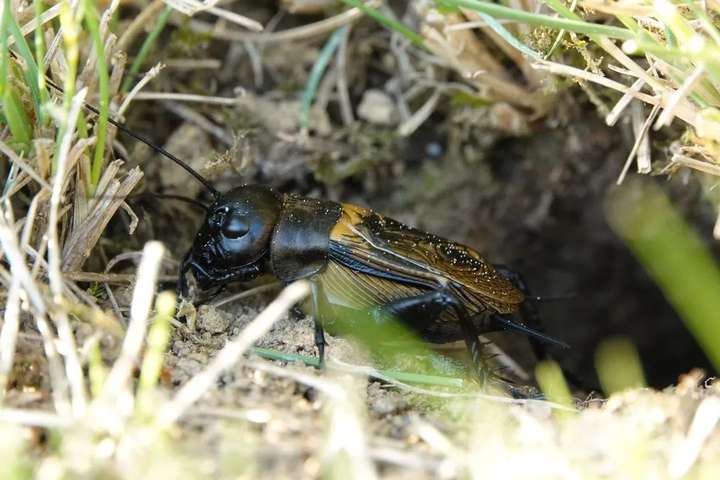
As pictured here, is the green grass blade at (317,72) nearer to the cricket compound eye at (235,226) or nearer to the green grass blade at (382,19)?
the green grass blade at (382,19)

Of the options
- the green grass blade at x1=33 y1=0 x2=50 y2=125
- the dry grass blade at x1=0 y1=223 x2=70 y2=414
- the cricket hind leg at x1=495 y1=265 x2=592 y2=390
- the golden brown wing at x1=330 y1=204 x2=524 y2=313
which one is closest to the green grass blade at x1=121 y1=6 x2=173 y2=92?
the green grass blade at x1=33 y1=0 x2=50 y2=125

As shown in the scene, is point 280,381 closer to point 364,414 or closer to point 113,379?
point 364,414

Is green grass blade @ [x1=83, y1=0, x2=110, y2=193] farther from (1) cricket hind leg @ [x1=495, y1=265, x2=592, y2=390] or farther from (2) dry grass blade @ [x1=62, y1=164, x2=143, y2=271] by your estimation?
(1) cricket hind leg @ [x1=495, y1=265, x2=592, y2=390]

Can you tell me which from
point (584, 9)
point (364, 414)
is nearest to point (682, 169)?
point (584, 9)

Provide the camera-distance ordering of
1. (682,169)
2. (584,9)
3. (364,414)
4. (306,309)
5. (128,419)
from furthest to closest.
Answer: (682,169) < (306,309) < (584,9) < (364,414) < (128,419)

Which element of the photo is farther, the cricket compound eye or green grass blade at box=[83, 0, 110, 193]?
the cricket compound eye

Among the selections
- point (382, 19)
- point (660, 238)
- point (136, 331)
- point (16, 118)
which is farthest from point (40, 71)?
point (660, 238)

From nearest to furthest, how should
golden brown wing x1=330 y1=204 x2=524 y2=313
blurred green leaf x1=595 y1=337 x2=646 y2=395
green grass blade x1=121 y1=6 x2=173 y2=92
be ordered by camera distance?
golden brown wing x1=330 y1=204 x2=524 y2=313 → green grass blade x1=121 y1=6 x2=173 y2=92 → blurred green leaf x1=595 y1=337 x2=646 y2=395
